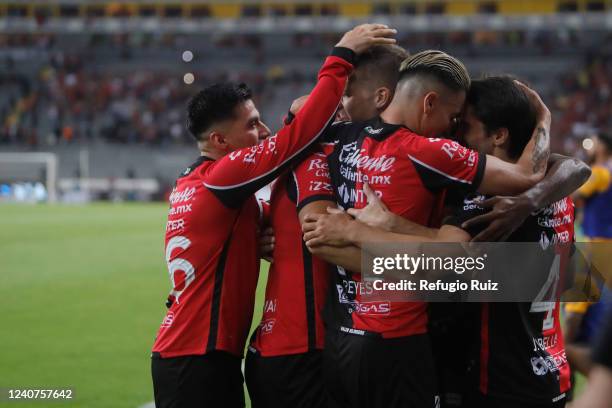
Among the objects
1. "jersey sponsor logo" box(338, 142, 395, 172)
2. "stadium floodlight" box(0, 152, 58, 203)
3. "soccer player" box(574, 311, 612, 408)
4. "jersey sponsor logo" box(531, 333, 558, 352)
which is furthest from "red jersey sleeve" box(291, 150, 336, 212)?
"stadium floodlight" box(0, 152, 58, 203)

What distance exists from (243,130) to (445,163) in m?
1.14

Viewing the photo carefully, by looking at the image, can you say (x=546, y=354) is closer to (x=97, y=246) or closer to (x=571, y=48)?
(x=97, y=246)

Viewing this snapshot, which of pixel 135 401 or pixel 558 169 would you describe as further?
pixel 135 401

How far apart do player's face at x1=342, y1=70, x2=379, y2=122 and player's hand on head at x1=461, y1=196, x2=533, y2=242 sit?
71cm

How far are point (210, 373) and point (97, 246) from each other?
13.7 m

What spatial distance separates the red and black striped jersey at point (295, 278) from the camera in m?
3.23

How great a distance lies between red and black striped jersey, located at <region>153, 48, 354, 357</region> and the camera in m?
3.26

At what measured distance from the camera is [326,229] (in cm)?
302

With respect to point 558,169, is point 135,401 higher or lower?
lower

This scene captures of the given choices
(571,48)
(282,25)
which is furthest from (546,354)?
(282,25)

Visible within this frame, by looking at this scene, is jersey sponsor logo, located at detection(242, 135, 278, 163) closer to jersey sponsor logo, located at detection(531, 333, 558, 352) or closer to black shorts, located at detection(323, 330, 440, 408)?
black shorts, located at detection(323, 330, 440, 408)

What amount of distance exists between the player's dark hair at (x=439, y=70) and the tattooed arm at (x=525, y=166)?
0.32m

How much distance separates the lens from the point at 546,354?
10.3 ft

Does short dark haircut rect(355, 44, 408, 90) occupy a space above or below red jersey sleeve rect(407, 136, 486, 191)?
above
